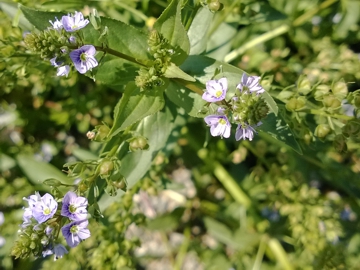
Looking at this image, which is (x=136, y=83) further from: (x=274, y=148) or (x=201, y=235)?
(x=201, y=235)

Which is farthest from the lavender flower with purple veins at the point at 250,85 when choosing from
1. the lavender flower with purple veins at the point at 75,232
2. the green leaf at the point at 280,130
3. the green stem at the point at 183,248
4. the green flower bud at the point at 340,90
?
the green stem at the point at 183,248

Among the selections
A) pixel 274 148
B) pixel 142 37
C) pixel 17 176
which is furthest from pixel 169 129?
pixel 17 176

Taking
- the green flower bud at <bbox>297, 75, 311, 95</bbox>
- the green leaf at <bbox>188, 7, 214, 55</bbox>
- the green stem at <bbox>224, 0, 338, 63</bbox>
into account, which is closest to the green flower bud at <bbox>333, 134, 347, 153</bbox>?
the green flower bud at <bbox>297, 75, 311, 95</bbox>

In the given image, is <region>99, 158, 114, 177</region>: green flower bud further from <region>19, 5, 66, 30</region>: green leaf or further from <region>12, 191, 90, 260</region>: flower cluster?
<region>19, 5, 66, 30</region>: green leaf

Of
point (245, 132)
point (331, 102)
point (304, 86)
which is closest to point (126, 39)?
point (245, 132)

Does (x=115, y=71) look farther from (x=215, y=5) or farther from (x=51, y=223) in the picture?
(x=51, y=223)

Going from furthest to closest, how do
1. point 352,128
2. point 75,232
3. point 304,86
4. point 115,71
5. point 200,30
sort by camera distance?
point 200,30
point 304,86
point 115,71
point 352,128
point 75,232

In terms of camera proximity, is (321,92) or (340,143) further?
(321,92)
